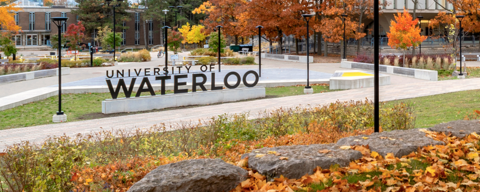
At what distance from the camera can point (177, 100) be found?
17766 mm

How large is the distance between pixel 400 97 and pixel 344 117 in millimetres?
8039

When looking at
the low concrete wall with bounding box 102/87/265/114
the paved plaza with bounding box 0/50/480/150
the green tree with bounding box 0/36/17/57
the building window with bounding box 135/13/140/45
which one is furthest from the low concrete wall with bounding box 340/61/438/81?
the building window with bounding box 135/13/140/45

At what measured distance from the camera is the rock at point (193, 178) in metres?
5.06

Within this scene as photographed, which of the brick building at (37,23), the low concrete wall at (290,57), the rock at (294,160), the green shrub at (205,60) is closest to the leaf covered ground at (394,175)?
the rock at (294,160)

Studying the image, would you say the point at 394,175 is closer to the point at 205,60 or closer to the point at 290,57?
the point at 205,60

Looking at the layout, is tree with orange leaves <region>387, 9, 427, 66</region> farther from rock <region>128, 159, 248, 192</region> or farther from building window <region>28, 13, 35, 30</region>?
building window <region>28, 13, 35, 30</region>

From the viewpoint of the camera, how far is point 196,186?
17.0ft

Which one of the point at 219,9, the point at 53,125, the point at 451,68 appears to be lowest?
the point at 53,125

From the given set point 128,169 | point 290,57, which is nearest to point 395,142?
point 128,169

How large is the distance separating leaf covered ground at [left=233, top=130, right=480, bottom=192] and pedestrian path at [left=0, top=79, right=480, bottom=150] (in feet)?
20.8

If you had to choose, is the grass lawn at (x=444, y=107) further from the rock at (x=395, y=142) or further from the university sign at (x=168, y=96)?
the university sign at (x=168, y=96)

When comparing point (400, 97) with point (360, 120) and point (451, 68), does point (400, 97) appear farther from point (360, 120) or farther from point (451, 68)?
point (451, 68)

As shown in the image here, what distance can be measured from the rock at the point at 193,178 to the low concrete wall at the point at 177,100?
1128 centimetres

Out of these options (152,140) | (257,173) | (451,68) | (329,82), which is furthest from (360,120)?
(451,68)
